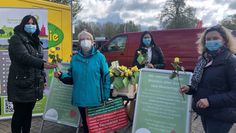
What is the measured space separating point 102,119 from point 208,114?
1873 mm

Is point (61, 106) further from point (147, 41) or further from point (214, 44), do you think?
point (214, 44)

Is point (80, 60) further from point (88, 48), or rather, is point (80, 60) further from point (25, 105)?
point (25, 105)

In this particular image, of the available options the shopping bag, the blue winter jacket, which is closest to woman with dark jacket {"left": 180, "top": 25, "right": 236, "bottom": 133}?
the blue winter jacket

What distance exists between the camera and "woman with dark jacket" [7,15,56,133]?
401 cm

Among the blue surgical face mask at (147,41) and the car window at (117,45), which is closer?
the blue surgical face mask at (147,41)

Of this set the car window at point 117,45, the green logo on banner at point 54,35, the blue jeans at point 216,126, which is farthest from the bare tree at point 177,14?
the blue jeans at point 216,126

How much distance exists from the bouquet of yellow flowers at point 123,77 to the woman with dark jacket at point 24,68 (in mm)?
1151

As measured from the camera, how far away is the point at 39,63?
3988 millimetres

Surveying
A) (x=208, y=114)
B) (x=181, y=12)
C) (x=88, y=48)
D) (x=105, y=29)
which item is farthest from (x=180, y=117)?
(x=105, y=29)

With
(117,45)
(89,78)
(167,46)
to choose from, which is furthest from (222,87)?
(117,45)

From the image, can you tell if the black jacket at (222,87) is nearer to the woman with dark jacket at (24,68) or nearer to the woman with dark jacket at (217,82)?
the woman with dark jacket at (217,82)

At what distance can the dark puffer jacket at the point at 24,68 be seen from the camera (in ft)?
13.1

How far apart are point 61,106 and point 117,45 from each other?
6607 mm

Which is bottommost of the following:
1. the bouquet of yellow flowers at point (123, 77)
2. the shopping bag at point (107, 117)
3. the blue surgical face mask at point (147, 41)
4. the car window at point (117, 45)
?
the shopping bag at point (107, 117)
